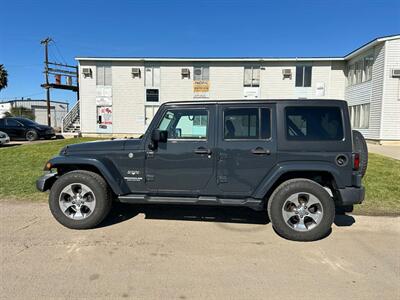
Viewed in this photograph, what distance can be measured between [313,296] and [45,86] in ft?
113

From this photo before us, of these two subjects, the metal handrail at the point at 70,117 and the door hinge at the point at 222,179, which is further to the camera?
the metal handrail at the point at 70,117

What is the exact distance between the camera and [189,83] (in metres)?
22.7

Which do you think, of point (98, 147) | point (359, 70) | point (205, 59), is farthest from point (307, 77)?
point (98, 147)

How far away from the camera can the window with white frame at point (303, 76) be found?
22.1m

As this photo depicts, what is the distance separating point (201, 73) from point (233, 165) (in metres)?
19.6

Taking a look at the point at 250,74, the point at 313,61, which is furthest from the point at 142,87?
the point at 313,61

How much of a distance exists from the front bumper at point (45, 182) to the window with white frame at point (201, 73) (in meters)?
19.2

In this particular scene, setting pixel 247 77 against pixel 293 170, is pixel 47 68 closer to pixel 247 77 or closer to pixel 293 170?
pixel 247 77

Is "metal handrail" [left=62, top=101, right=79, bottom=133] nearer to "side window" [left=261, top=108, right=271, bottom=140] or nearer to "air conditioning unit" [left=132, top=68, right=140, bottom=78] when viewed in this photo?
"air conditioning unit" [left=132, top=68, right=140, bottom=78]

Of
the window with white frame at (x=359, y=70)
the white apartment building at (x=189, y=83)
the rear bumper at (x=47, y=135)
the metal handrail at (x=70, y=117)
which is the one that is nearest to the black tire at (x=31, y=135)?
the rear bumper at (x=47, y=135)

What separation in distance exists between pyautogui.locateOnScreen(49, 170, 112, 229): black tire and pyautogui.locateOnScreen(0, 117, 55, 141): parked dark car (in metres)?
17.6

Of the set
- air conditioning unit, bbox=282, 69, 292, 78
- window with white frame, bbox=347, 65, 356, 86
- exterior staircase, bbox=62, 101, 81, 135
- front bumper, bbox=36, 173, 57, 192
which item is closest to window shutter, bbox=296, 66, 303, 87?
air conditioning unit, bbox=282, 69, 292, 78

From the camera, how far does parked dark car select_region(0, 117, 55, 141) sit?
1892cm

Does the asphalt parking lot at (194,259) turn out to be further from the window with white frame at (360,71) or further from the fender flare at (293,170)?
the window with white frame at (360,71)
